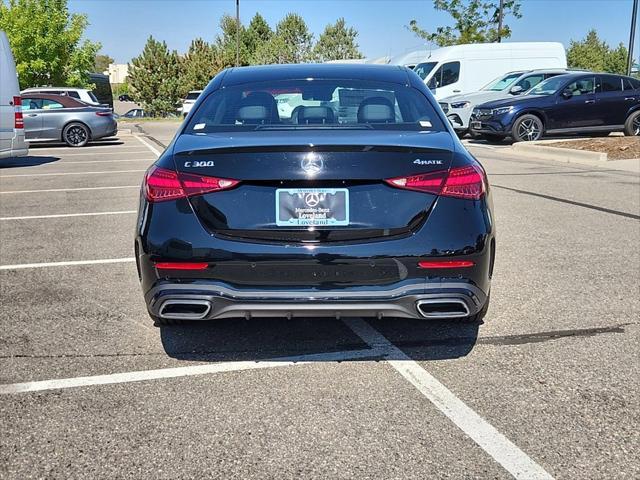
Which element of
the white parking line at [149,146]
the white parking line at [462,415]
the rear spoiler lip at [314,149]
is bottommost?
the white parking line at [462,415]

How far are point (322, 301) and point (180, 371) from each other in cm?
89

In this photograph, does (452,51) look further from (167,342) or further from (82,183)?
(167,342)

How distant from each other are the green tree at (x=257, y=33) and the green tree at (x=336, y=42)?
6.88m

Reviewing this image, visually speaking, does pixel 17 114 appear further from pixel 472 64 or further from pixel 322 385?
pixel 472 64

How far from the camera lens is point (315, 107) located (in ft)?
13.3

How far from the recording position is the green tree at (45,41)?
28562 mm

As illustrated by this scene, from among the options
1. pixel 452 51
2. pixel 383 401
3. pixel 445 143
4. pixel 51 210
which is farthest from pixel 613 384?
pixel 452 51

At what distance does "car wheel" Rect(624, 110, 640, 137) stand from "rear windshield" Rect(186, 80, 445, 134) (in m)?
15.9

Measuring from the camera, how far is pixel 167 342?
3932 millimetres

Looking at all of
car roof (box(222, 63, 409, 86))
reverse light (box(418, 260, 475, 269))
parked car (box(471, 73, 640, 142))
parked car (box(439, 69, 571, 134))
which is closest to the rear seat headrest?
car roof (box(222, 63, 409, 86))

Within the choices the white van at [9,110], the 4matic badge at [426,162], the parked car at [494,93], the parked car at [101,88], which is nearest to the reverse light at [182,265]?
the 4matic badge at [426,162]

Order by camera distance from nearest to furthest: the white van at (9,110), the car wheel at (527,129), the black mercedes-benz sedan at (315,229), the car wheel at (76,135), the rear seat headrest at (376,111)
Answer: the black mercedes-benz sedan at (315,229)
the rear seat headrest at (376,111)
the white van at (9,110)
the car wheel at (527,129)
the car wheel at (76,135)

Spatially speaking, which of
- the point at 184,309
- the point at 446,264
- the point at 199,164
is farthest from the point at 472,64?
the point at 184,309

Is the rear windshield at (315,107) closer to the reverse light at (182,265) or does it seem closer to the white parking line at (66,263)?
the reverse light at (182,265)
